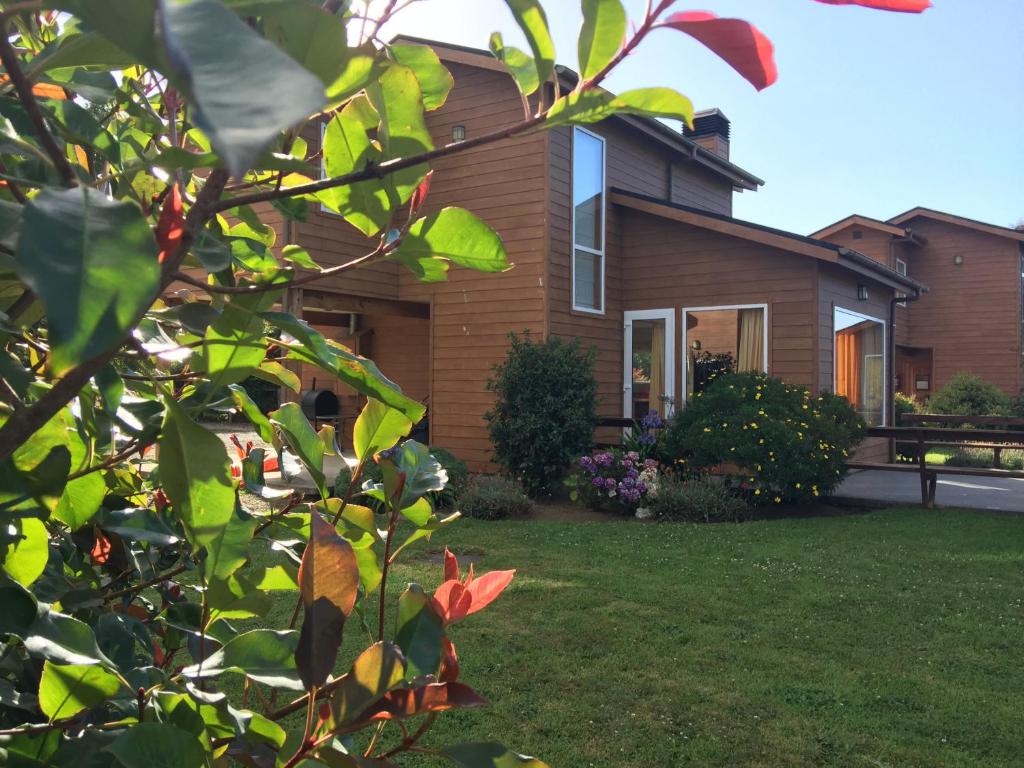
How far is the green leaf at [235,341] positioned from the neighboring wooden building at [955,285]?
22545mm

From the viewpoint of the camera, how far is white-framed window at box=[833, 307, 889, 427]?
12504 mm

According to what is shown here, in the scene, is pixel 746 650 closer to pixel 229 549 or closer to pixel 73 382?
pixel 229 549

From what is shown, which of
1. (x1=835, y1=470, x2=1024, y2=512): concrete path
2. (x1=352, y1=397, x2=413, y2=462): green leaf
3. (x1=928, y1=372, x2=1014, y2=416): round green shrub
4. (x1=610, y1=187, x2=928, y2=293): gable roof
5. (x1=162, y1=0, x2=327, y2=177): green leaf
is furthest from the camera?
(x1=928, y1=372, x2=1014, y2=416): round green shrub

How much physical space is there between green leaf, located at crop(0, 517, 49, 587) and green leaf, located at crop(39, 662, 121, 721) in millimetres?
101

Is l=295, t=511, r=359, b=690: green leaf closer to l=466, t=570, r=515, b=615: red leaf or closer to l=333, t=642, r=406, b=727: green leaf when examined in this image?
l=333, t=642, r=406, b=727: green leaf

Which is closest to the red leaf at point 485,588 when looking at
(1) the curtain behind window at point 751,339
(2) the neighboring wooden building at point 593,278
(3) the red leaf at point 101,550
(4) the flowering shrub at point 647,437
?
(3) the red leaf at point 101,550

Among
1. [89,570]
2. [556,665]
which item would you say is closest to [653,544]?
[556,665]

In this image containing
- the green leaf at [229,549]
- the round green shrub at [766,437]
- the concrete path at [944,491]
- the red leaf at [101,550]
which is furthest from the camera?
the concrete path at [944,491]

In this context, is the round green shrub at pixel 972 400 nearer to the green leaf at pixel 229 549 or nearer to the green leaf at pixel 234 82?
the green leaf at pixel 229 549

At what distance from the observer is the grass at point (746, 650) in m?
3.32

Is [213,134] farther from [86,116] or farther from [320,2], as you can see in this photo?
[86,116]

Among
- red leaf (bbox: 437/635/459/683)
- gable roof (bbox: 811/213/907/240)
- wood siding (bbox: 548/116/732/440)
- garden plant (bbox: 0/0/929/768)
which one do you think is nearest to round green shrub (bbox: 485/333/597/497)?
wood siding (bbox: 548/116/732/440)

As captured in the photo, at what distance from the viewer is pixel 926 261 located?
22438mm

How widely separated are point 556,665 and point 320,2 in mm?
3942
